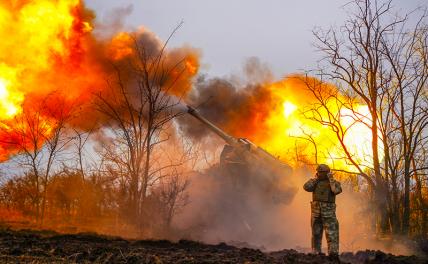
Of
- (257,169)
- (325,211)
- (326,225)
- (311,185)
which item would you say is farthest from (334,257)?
(257,169)

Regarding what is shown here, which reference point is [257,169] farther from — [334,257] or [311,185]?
[334,257]

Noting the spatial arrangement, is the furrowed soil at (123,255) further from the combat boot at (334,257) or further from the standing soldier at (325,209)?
the standing soldier at (325,209)

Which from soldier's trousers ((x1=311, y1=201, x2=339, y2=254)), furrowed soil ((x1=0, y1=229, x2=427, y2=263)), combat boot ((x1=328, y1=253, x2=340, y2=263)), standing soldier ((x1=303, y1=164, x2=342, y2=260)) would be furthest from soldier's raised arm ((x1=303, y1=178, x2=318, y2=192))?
furrowed soil ((x1=0, y1=229, x2=427, y2=263))

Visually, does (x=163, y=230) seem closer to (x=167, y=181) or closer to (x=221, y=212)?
(x=167, y=181)

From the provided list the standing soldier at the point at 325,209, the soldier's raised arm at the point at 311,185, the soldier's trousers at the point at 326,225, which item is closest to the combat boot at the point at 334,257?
the soldier's trousers at the point at 326,225

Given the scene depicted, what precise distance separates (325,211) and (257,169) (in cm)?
939

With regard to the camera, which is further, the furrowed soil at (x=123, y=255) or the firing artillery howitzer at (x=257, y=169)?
the firing artillery howitzer at (x=257, y=169)

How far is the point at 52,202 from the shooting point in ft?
79.3

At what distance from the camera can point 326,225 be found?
39.8 feet

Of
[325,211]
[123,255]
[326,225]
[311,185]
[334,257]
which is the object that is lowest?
[334,257]

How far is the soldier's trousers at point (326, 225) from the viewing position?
472 inches

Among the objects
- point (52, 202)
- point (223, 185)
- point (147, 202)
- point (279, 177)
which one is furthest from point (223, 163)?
point (52, 202)

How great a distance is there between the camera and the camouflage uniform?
12023 millimetres

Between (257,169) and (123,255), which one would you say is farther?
(257,169)
